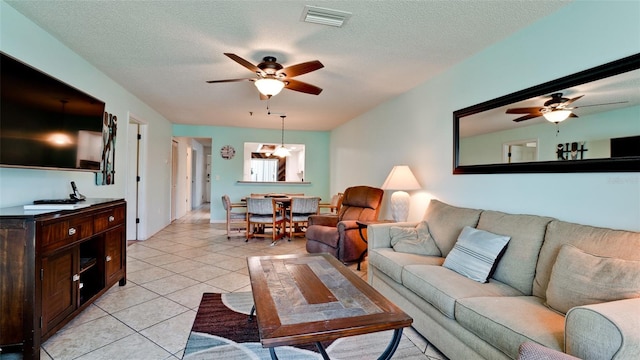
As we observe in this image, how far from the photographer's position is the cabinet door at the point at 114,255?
2.68 m

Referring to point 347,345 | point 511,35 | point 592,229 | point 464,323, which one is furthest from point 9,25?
point 592,229

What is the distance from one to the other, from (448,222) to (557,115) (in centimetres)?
113

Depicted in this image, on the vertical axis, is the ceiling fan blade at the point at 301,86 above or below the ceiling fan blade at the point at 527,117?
above

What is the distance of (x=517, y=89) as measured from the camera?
237 cm

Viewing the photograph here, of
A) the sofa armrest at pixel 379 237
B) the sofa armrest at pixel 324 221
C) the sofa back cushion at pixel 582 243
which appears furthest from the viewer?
the sofa armrest at pixel 324 221

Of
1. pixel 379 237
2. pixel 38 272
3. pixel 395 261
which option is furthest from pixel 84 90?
pixel 395 261

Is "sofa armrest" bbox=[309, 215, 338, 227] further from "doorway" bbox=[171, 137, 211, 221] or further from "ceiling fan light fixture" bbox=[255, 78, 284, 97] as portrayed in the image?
"doorway" bbox=[171, 137, 211, 221]

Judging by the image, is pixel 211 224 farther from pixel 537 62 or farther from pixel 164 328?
pixel 537 62

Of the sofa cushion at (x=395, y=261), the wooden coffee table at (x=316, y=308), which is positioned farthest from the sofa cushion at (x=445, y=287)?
the wooden coffee table at (x=316, y=308)

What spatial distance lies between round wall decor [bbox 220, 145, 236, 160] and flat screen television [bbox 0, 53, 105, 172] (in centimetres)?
435

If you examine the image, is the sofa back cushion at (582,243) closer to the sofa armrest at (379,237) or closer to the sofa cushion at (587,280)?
the sofa cushion at (587,280)

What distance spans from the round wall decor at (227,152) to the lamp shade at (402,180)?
4648mm

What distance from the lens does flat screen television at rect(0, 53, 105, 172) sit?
1.82 meters

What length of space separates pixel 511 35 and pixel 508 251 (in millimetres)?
1710
